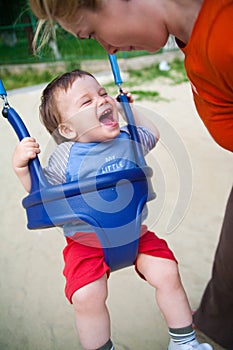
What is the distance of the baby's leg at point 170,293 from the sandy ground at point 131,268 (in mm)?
108

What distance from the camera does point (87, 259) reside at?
43.6 inches

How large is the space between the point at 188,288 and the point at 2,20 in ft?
26.0

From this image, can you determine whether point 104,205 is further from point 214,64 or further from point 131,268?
point 131,268

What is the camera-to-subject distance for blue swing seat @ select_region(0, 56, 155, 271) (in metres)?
0.99

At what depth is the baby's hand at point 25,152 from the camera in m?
1.06

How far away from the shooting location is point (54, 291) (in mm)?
1916

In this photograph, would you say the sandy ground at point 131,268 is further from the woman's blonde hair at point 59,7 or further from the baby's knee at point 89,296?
the woman's blonde hair at point 59,7

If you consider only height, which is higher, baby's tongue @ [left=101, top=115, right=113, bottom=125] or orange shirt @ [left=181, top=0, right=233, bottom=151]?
orange shirt @ [left=181, top=0, right=233, bottom=151]

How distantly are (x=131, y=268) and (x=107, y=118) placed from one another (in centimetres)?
106

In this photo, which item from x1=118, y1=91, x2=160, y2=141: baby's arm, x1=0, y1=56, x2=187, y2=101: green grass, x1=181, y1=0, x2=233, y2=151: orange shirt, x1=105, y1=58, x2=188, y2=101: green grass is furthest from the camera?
x1=0, y1=56, x2=187, y2=101: green grass

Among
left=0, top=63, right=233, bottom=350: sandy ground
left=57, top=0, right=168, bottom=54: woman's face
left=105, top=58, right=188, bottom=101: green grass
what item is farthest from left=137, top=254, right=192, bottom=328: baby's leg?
left=105, top=58, right=188, bottom=101: green grass

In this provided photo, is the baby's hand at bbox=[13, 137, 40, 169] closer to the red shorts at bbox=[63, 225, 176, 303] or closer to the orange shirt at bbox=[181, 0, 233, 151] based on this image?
the red shorts at bbox=[63, 225, 176, 303]

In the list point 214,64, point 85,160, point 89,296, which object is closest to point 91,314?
point 89,296

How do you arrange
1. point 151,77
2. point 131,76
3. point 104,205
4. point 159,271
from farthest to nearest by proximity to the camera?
1. point 131,76
2. point 151,77
3. point 159,271
4. point 104,205
